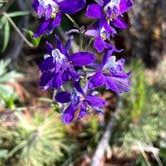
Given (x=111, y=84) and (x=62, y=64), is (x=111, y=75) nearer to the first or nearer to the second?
(x=111, y=84)

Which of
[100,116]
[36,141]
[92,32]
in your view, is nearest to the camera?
[92,32]

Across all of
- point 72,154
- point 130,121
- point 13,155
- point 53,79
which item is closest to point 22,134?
point 13,155

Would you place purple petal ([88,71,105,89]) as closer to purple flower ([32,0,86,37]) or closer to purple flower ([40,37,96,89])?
purple flower ([40,37,96,89])

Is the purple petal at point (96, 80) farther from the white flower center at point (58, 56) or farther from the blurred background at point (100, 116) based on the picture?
the blurred background at point (100, 116)

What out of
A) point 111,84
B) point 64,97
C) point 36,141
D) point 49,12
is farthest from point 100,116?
point 49,12

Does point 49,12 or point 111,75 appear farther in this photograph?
point 111,75

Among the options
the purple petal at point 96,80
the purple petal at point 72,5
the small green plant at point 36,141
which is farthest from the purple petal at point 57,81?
the small green plant at point 36,141

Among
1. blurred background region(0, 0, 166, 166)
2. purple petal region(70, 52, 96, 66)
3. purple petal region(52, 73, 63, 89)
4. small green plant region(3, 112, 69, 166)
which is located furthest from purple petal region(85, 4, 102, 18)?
small green plant region(3, 112, 69, 166)
